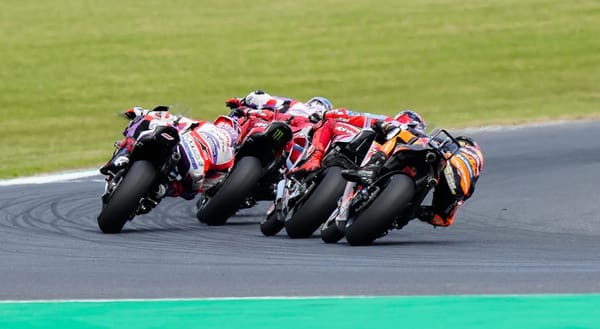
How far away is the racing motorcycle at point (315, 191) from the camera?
9.94 metres

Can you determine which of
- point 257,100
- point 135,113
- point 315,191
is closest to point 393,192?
point 315,191

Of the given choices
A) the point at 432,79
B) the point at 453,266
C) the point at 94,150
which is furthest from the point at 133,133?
the point at 432,79

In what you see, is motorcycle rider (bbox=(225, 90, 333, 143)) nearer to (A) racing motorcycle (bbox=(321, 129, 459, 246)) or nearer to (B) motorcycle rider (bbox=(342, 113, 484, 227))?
(B) motorcycle rider (bbox=(342, 113, 484, 227))

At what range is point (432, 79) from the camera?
103 feet

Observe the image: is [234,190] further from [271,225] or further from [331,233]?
[331,233]

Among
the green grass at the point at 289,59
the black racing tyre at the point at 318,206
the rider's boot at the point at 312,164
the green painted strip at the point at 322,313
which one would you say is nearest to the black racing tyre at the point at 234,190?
the rider's boot at the point at 312,164

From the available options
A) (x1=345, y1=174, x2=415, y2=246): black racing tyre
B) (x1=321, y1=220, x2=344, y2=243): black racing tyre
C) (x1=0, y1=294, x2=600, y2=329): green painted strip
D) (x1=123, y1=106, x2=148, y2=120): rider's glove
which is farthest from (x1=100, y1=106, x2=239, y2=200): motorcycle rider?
(x1=0, y1=294, x2=600, y2=329): green painted strip

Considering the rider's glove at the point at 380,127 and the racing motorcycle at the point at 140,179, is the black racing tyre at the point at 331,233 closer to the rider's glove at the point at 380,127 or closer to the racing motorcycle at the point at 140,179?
the rider's glove at the point at 380,127

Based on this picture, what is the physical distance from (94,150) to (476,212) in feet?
32.3

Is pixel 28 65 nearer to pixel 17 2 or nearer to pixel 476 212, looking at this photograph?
pixel 17 2

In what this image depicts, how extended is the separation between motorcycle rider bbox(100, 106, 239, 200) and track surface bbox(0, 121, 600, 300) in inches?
14.2

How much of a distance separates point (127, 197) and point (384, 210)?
2.27 meters

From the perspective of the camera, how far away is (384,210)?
9.14 m

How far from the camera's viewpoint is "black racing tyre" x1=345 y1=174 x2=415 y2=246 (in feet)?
29.9
